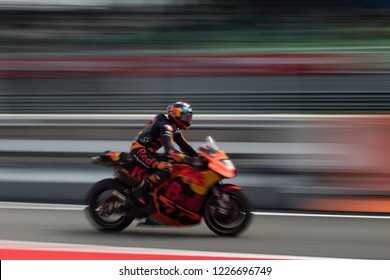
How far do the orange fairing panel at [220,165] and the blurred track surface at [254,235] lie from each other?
0.64 m

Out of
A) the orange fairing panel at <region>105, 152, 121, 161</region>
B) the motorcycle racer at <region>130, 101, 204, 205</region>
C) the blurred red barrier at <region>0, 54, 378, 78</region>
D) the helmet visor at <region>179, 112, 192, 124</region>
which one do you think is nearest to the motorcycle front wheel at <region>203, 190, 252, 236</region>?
the motorcycle racer at <region>130, 101, 204, 205</region>

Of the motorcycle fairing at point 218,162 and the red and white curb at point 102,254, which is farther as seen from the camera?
the motorcycle fairing at point 218,162

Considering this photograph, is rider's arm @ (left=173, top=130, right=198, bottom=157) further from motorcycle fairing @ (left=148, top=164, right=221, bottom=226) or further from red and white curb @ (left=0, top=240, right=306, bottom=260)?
red and white curb @ (left=0, top=240, right=306, bottom=260)

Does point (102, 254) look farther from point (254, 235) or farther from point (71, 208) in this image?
point (71, 208)

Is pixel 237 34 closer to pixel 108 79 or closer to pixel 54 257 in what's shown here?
pixel 108 79

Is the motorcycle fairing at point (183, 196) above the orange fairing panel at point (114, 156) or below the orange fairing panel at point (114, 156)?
below

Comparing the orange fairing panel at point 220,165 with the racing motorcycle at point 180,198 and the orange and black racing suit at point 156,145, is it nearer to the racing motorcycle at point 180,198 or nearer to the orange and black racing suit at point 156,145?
the racing motorcycle at point 180,198

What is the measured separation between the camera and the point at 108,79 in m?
11.4

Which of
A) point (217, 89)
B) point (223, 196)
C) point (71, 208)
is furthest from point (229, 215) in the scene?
point (217, 89)

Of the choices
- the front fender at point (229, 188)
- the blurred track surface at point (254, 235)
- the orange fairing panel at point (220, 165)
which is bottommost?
the blurred track surface at point (254, 235)

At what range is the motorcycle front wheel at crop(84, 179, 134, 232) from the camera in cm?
821

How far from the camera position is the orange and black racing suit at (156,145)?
8.03m
